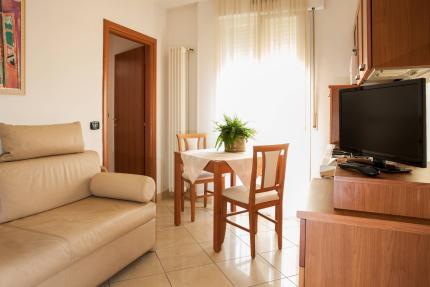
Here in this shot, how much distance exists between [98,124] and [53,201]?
3.87 feet

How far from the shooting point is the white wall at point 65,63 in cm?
247

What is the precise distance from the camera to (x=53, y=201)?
85.5 inches

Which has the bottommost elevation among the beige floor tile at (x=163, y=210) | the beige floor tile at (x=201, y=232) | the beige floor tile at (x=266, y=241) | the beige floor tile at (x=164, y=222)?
the beige floor tile at (x=266, y=241)

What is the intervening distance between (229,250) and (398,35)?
198 centimetres

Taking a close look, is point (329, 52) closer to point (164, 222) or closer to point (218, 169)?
point (218, 169)

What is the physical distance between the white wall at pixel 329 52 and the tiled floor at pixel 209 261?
1151mm

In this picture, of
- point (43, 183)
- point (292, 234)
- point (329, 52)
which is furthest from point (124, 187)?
point (329, 52)

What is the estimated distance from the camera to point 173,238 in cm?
281

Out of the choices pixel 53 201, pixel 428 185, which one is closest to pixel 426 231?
pixel 428 185

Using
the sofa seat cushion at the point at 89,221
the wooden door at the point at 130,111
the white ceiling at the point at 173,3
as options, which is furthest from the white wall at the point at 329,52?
the wooden door at the point at 130,111

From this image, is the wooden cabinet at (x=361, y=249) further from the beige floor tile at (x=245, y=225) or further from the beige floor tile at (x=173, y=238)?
the beige floor tile at (x=245, y=225)

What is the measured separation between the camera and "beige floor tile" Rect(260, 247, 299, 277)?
223 centimetres

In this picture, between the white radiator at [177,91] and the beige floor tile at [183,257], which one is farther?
the white radiator at [177,91]

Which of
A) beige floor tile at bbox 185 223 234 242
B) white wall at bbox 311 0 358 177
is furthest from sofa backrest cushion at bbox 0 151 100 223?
white wall at bbox 311 0 358 177
